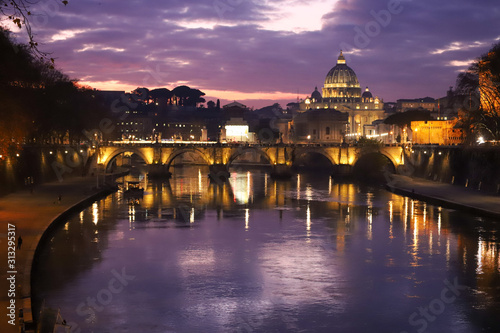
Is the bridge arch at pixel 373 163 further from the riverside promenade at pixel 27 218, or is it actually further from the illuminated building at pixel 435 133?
the riverside promenade at pixel 27 218

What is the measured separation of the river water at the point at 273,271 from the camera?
78.8ft

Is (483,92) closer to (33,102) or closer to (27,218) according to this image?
(33,102)

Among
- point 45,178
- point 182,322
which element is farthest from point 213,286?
point 45,178

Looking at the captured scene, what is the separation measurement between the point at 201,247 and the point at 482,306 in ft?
54.7

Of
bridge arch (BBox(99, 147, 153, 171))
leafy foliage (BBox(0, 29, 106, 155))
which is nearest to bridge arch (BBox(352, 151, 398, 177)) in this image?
bridge arch (BBox(99, 147, 153, 171))

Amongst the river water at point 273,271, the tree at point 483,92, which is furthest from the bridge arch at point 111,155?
the tree at point 483,92

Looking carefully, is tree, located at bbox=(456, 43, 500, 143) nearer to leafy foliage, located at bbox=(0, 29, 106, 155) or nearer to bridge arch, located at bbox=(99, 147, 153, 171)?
leafy foliage, located at bbox=(0, 29, 106, 155)

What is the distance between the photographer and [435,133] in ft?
326

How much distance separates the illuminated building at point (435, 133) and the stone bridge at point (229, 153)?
6.66 metres

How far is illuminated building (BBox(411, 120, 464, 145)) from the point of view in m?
93.5

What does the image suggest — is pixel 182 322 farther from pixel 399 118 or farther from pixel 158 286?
pixel 399 118

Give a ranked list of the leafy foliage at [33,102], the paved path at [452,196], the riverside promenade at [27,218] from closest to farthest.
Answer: the riverside promenade at [27,218]
the leafy foliage at [33,102]
the paved path at [452,196]

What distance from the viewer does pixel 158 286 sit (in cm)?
2822

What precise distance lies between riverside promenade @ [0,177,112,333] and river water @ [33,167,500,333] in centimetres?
113
